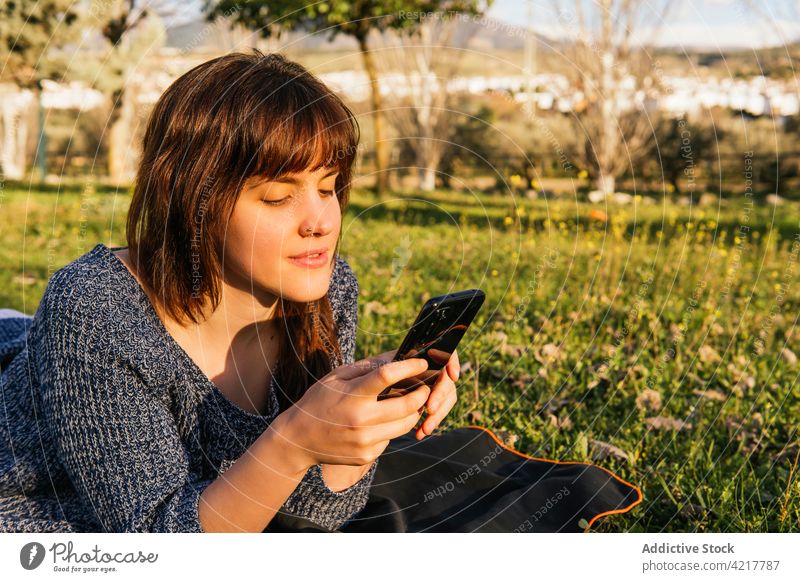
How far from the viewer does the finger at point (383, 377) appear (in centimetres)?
139

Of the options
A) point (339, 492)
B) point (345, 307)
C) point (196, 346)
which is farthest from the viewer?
point (345, 307)

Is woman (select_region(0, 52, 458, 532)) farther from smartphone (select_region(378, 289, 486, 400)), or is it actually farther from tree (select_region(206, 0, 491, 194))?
tree (select_region(206, 0, 491, 194))

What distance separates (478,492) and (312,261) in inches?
35.1

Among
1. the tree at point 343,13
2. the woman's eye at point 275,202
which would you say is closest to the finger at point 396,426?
the woman's eye at point 275,202

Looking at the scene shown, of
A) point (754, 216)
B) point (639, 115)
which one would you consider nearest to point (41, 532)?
point (754, 216)

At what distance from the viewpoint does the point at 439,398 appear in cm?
175

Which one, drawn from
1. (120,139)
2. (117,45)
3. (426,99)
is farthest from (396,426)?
(120,139)

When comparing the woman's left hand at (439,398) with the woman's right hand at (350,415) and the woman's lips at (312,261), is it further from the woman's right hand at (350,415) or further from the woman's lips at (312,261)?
the woman's lips at (312,261)

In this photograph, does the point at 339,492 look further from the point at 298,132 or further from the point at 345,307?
the point at 298,132

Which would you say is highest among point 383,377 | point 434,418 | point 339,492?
point 383,377

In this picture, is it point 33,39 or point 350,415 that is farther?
point 33,39

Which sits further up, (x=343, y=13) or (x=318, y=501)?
(x=343, y=13)

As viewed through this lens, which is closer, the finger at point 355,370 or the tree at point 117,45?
the finger at point 355,370

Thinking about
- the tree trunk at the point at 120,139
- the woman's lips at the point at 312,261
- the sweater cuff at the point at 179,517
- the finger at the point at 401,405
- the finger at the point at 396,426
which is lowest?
the tree trunk at the point at 120,139
